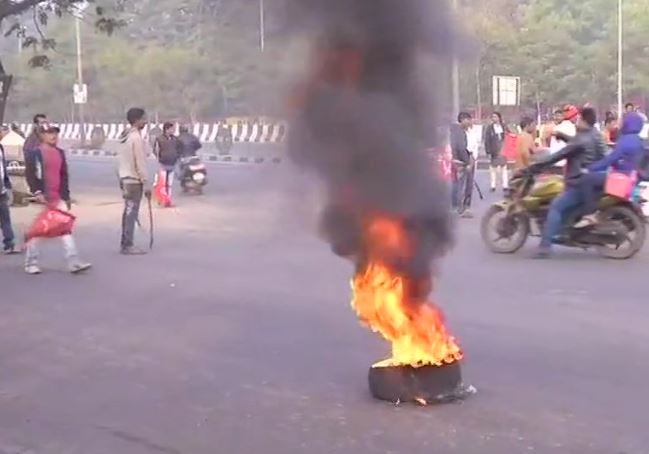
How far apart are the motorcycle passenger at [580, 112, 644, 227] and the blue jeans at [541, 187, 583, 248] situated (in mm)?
83

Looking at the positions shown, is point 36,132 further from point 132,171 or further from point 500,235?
point 500,235

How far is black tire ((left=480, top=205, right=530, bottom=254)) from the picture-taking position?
11.0m

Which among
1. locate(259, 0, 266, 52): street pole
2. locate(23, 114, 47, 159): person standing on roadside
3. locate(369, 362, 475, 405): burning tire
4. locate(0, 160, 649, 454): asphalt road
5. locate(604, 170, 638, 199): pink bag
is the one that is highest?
locate(259, 0, 266, 52): street pole

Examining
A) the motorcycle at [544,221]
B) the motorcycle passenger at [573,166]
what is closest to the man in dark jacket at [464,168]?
the motorcycle at [544,221]

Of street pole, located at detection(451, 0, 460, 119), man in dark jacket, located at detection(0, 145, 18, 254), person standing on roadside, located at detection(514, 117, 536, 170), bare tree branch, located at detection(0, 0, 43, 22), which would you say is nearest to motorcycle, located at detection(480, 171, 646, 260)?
person standing on roadside, located at detection(514, 117, 536, 170)

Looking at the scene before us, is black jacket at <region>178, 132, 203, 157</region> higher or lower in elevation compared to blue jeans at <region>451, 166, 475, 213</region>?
higher

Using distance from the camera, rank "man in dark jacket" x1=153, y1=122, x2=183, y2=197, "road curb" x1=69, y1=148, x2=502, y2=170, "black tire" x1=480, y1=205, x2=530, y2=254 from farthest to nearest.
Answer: "man in dark jacket" x1=153, y1=122, x2=183, y2=197 → "black tire" x1=480, y1=205, x2=530, y2=254 → "road curb" x1=69, y1=148, x2=502, y2=170

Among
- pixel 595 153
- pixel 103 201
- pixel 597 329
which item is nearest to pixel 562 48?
pixel 103 201

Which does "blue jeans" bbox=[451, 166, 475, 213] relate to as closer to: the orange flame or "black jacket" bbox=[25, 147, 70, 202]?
"black jacket" bbox=[25, 147, 70, 202]

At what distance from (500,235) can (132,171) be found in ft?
14.1

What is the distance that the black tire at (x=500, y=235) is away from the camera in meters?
11.0

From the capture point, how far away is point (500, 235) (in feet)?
36.6

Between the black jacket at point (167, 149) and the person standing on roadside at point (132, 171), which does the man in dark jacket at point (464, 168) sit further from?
the black jacket at point (167, 149)

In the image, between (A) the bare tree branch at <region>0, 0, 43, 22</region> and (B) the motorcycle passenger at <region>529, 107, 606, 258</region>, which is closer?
(B) the motorcycle passenger at <region>529, 107, 606, 258</region>
